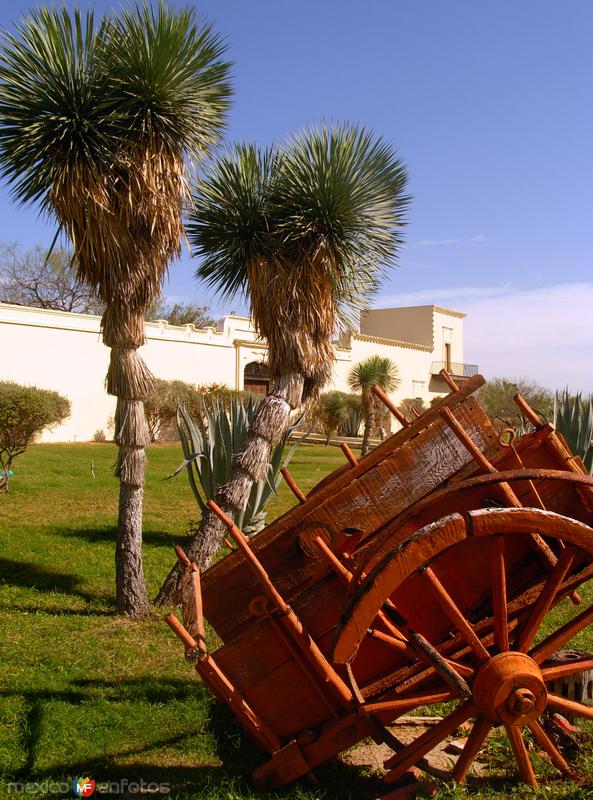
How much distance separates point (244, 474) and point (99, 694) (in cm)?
239

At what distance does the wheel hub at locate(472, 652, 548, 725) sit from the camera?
265cm

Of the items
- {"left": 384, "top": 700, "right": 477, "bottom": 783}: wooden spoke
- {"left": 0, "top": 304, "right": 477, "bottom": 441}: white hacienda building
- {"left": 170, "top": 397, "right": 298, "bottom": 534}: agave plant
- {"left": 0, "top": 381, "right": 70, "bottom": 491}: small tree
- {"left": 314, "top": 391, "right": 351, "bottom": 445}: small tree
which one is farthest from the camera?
{"left": 314, "top": 391, "right": 351, "bottom": 445}: small tree

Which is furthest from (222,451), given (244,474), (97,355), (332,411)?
(332,411)

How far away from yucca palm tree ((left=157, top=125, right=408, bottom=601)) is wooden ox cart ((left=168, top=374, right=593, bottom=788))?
3.15 m

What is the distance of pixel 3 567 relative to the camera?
23.6ft

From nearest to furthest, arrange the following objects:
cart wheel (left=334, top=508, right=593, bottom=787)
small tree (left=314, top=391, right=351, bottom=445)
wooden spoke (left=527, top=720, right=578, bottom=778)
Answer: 1. cart wheel (left=334, top=508, right=593, bottom=787)
2. wooden spoke (left=527, top=720, right=578, bottom=778)
3. small tree (left=314, top=391, right=351, bottom=445)

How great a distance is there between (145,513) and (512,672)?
8778 millimetres

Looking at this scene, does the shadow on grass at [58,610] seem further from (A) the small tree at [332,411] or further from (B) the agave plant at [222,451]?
(A) the small tree at [332,411]

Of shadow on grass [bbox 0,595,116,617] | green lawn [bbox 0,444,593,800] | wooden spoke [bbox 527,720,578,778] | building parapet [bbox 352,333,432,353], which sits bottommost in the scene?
shadow on grass [bbox 0,595,116,617]

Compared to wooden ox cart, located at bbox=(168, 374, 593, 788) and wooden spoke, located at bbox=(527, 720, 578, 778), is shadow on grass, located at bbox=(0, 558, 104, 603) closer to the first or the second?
wooden ox cart, located at bbox=(168, 374, 593, 788)

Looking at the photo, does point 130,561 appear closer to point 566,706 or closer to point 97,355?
point 566,706

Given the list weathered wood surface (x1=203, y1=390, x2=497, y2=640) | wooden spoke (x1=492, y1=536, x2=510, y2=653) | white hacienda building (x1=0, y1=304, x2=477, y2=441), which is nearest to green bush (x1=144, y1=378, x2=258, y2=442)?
white hacienda building (x1=0, y1=304, x2=477, y2=441)

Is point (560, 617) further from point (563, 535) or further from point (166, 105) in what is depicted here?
point (166, 105)

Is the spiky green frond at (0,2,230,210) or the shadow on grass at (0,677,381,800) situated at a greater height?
the spiky green frond at (0,2,230,210)
